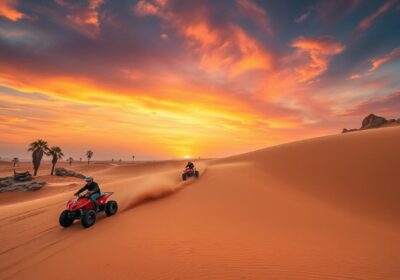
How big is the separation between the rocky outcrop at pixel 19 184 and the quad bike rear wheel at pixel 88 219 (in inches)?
953

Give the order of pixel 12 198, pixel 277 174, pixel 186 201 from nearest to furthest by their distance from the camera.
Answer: pixel 186 201
pixel 277 174
pixel 12 198

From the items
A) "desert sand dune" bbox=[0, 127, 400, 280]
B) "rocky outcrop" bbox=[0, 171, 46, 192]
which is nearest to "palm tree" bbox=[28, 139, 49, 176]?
"rocky outcrop" bbox=[0, 171, 46, 192]

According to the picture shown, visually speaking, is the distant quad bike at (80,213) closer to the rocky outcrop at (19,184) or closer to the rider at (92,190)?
the rider at (92,190)

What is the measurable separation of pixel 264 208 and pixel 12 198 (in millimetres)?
26867

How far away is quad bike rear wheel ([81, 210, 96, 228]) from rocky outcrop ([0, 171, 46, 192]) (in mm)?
24209

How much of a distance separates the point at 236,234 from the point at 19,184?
99.3 feet

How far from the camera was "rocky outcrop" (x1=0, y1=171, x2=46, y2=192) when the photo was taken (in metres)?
25.5

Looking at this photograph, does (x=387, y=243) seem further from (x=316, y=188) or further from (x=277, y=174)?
(x=277, y=174)

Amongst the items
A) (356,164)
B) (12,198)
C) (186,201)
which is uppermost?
(356,164)

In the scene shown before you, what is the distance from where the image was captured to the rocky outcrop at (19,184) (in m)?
25.5

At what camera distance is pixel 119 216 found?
9102mm

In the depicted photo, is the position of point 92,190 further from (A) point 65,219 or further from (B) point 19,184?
(B) point 19,184

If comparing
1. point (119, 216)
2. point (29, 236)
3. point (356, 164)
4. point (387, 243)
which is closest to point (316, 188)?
point (356, 164)

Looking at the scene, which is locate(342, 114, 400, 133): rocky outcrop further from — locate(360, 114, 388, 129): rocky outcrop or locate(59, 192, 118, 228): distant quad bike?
locate(59, 192, 118, 228): distant quad bike
